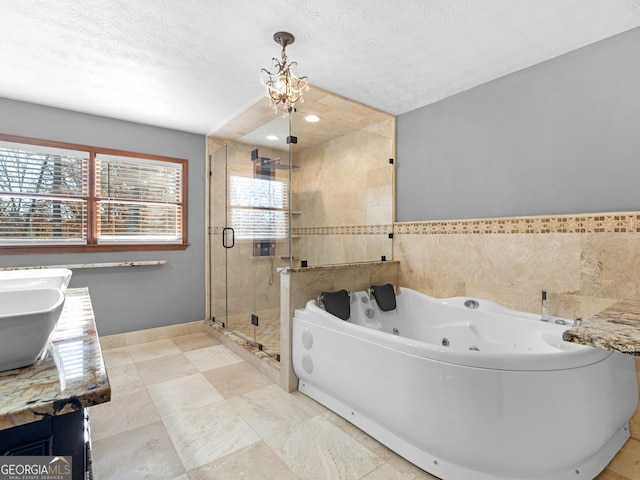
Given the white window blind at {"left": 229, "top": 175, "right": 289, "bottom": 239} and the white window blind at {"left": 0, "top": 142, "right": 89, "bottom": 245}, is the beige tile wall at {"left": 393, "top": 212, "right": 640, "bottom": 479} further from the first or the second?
the white window blind at {"left": 0, "top": 142, "right": 89, "bottom": 245}

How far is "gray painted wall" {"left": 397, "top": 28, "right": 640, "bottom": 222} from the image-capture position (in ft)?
6.31

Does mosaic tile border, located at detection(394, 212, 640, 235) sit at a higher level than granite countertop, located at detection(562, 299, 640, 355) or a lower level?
higher

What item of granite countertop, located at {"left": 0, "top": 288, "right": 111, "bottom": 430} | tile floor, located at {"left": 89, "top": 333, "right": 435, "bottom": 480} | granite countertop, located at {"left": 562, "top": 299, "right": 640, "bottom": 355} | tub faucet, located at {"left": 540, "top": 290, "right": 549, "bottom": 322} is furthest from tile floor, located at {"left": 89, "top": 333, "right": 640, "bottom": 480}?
granite countertop, located at {"left": 0, "top": 288, "right": 111, "bottom": 430}

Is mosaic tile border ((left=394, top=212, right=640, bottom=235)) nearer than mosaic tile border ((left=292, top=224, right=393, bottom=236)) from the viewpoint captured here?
Yes

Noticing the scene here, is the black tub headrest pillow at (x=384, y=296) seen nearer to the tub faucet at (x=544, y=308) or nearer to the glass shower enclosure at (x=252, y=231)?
the glass shower enclosure at (x=252, y=231)

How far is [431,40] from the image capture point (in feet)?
6.64

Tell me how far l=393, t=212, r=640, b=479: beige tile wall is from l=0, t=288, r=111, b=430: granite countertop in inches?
86.2

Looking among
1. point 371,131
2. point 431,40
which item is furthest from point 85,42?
point 371,131

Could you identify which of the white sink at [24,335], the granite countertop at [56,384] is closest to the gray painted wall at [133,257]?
the granite countertop at [56,384]

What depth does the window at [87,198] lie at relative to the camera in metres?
2.81

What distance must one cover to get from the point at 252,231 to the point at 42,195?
6.12 feet

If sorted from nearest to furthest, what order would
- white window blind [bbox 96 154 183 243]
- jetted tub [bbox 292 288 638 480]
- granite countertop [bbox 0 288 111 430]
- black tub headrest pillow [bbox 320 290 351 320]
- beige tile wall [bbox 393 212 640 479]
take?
granite countertop [bbox 0 288 111 430]
jetted tub [bbox 292 288 638 480]
beige tile wall [bbox 393 212 640 479]
black tub headrest pillow [bbox 320 290 351 320]
white window blind [bbox 96 154 183 243]

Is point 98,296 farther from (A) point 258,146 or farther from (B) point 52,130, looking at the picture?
(A) point 258,146

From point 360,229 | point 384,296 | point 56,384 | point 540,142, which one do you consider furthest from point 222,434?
point 540,142
